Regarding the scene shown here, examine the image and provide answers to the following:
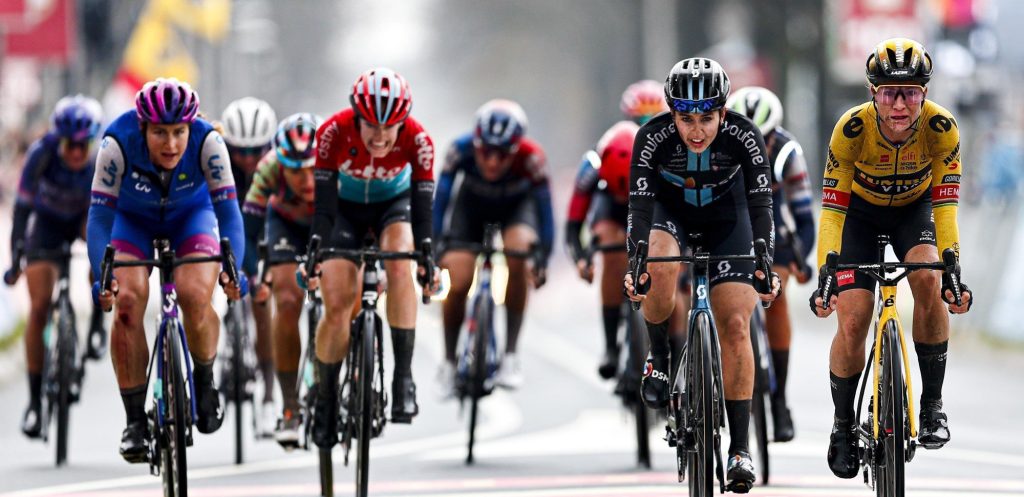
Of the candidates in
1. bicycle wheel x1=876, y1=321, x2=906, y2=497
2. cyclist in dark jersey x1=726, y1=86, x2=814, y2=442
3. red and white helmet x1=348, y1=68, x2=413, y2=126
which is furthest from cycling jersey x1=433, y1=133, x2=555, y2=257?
bicycle wheel x1=876, y1=321, x2=906, y2=497

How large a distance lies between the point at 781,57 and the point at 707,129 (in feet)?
120

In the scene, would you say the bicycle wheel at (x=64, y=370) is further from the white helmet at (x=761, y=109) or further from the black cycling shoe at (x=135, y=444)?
the white helmet at (x=761, y=109)

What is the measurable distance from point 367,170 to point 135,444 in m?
2.13

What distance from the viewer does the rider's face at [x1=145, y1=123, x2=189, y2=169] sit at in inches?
393

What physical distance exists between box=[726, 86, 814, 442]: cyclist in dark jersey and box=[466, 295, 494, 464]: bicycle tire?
197cm

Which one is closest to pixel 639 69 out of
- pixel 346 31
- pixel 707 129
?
pixel 346 31

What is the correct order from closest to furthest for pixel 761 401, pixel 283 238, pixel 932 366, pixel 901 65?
1. pixel 901 65
2. pixel 932 366
3. pixel 761 401
4. pixel 283 238

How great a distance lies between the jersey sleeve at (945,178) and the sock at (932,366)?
47cm

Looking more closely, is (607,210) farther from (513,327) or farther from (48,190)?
(48,190)

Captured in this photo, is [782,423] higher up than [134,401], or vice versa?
[134,401]

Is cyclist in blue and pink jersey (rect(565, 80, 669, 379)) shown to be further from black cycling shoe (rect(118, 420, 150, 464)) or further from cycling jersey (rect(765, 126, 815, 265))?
black cycling shoe (rect(118, 420, 150, 464))

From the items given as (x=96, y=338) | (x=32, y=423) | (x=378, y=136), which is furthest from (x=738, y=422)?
(x=96, y=338)

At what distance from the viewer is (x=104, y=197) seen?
9.93 meters

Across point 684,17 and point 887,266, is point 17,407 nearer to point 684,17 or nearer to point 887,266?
point 887,266
